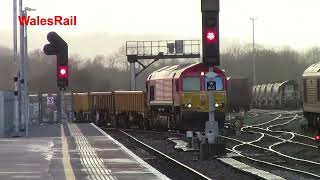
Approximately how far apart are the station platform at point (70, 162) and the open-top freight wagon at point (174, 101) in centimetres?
732

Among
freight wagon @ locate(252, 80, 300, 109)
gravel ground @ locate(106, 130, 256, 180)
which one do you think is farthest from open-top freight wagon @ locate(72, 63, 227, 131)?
freight wagon @ locate(252, 80, 300, 109)

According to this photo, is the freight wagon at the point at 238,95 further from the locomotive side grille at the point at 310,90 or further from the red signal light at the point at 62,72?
the red signal light at the point at 62,72

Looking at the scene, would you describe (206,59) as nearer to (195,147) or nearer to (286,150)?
(195,147)

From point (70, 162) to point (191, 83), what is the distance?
1590cm

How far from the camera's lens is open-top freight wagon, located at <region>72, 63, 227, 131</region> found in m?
30.7

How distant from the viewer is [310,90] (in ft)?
94.6

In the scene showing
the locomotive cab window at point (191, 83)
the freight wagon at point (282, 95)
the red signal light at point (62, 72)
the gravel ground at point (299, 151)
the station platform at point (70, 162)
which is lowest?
the gravel ground at point (299, 151)

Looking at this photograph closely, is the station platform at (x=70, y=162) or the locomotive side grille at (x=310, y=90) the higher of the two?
the locomotive side grille at (x=310, y=90)

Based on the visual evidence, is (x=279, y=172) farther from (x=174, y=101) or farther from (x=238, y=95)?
(x=238, y=95)

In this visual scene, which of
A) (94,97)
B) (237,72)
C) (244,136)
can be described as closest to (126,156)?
(244,136)

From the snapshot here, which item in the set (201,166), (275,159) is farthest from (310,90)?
(201,166)

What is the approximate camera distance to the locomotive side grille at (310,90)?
27.9 m

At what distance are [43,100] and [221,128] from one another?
96.9 ft

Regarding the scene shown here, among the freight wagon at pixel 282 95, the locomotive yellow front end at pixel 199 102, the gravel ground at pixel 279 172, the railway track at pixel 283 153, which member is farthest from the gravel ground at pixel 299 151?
the freight wagon at pixel 282 95
